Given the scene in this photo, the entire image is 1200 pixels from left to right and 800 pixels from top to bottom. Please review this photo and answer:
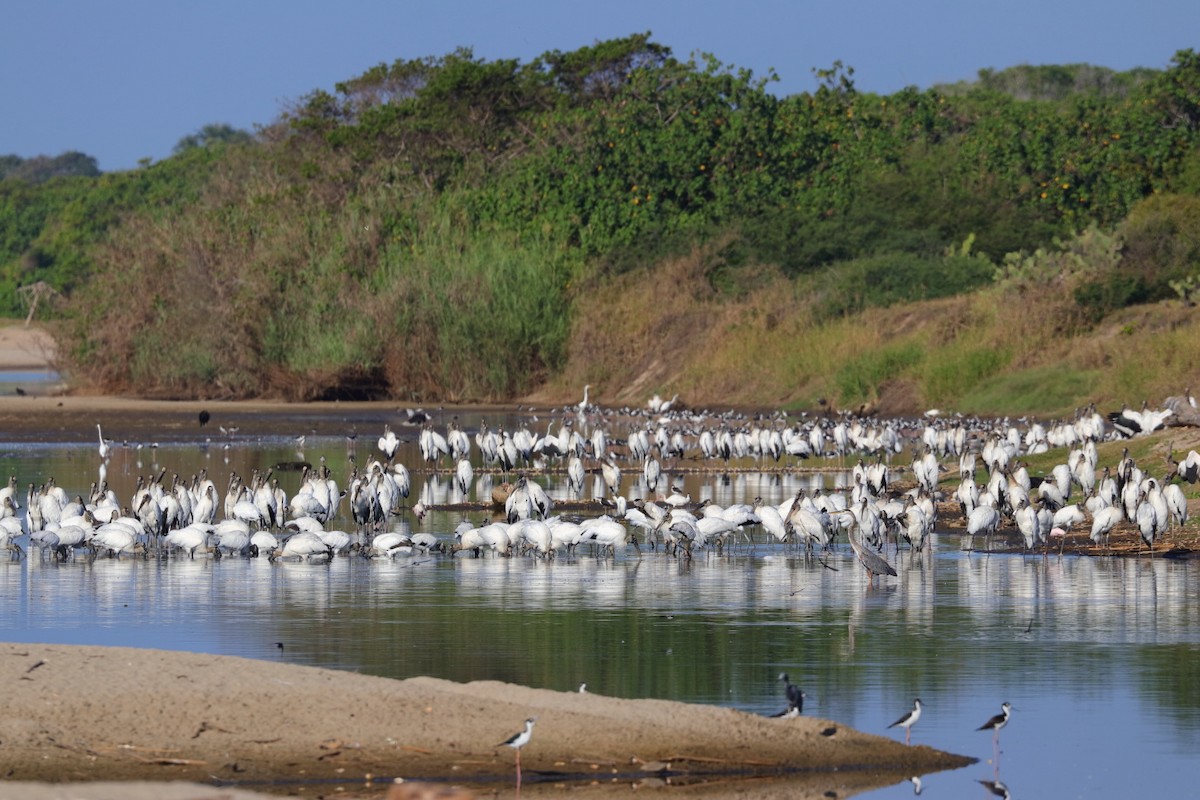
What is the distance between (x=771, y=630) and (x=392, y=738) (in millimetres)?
4341

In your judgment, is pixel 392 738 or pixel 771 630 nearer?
pixel 392 738

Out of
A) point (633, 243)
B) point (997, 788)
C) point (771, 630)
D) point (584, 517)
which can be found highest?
point (633, 243)

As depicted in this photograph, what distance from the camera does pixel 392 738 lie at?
935cm

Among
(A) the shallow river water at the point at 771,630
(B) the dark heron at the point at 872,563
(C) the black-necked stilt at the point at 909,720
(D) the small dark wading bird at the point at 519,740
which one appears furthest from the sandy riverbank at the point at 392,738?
(B) the dark heron at the point at 872,563

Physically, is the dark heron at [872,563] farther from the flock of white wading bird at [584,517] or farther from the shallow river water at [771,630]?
the shallow river water at [771,630]

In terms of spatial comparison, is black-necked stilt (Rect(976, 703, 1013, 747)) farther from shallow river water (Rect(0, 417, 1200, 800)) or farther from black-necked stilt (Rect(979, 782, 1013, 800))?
black-necked stilt (Rect(979, 782, 1013, 800))

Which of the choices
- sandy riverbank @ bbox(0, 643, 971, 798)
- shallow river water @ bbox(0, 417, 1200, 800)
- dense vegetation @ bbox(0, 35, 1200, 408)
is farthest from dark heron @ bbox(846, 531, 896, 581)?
dense vegetation @ bbox(0, 35, 1200, 408)

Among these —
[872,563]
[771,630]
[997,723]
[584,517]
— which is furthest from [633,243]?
[997,723]

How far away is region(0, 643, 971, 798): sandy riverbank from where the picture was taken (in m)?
9.09

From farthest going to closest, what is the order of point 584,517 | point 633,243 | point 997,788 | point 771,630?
point 633,243 < point 584,517 < point 771,630 < point 997,788

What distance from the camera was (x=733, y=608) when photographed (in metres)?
14.1

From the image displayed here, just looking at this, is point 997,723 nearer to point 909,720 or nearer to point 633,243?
point 909,720

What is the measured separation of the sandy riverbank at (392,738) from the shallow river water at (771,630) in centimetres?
53

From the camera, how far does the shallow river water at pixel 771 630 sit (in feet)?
33.5
